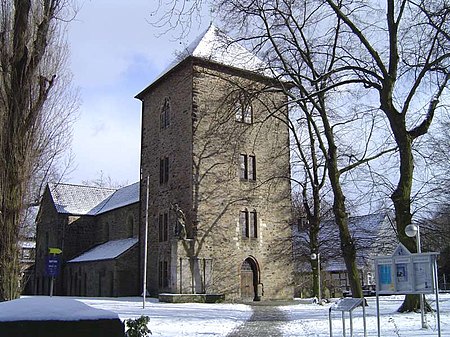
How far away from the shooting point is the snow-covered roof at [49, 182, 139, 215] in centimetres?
4678

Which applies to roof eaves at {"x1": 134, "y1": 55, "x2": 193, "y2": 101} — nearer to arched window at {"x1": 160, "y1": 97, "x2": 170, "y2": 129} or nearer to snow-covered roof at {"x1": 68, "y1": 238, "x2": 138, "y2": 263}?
arched window at {"x1": 160, "y1": 97, "x2": 170, "y2": 129}

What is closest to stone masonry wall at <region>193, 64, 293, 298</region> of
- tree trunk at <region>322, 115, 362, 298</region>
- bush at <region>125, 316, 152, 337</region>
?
tree trunk at <region>322, 115, 362, 298</region>

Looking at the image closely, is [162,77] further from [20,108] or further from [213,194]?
[20,108]

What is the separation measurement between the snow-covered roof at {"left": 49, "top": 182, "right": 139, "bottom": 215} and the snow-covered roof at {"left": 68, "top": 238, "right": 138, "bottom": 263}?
3437mm

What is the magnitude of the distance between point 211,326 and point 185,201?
1681 cm

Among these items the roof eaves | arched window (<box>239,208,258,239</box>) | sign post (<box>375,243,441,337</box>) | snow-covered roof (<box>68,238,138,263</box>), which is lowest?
sign post (<box>375,243,441,337</box>)

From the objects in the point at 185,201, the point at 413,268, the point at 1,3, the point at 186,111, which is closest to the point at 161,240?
the point at 185,201

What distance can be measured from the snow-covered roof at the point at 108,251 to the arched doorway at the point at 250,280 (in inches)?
352

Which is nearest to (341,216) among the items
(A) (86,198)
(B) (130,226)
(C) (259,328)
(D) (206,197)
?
(C) (259,328)

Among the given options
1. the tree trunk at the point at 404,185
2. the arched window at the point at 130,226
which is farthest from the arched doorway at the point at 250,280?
the tree trunk at the point at 404,185

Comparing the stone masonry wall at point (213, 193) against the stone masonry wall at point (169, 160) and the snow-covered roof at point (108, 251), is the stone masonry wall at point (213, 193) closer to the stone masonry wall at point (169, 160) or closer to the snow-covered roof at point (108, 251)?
the stone masonry wall at point (169, 160)

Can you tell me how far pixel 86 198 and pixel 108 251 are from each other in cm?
1161

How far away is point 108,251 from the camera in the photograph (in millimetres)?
40094

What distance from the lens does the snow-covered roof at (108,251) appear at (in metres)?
37.5
